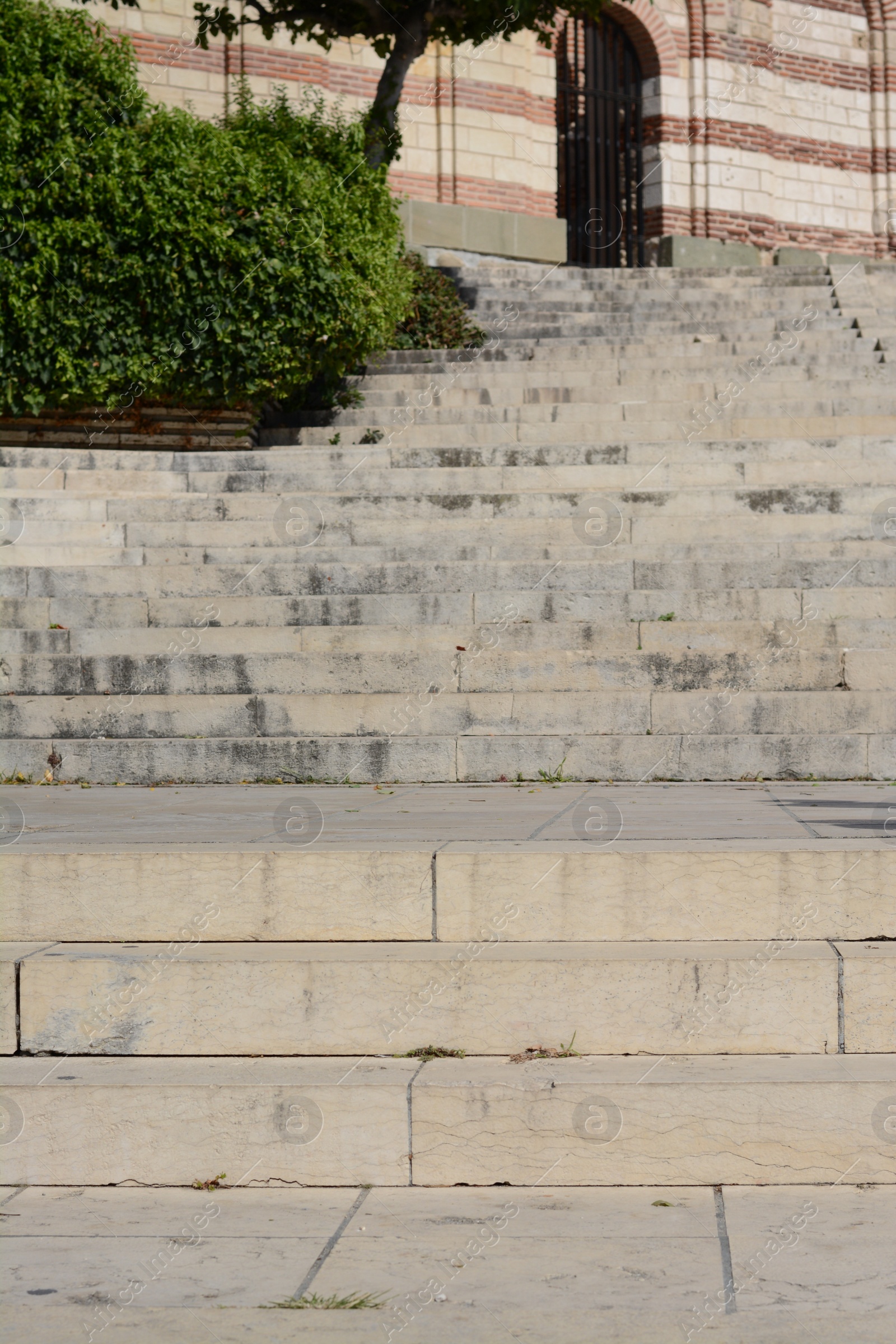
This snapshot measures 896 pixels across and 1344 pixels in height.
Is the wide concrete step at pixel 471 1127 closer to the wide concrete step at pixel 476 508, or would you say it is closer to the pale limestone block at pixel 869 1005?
the pale limestone block at pixel 869 1005

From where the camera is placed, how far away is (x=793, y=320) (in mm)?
13609

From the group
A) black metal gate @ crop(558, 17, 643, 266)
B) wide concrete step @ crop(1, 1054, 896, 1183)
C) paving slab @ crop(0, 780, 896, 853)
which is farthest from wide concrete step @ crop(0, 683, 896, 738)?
black metal gate @ crop(558, 17, 643, 266)

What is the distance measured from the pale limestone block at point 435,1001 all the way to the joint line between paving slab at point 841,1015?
16 millimetres

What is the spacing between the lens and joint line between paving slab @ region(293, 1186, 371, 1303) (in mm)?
3051

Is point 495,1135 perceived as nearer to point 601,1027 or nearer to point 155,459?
point 601,1027

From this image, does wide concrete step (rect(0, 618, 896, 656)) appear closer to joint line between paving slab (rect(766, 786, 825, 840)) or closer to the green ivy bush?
joint line between paving slab (rect(766, 786, 825, 840))

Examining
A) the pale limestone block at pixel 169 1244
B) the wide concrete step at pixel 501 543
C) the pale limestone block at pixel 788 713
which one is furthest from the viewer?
the wide concrete step at pixel 501 543

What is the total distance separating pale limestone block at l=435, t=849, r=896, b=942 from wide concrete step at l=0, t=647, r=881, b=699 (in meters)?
2.68

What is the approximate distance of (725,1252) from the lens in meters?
3.21

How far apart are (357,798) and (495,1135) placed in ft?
8.08

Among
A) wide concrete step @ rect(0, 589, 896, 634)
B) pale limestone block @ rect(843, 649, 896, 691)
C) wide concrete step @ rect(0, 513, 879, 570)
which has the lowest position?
pale limestone block @ rect(843, 649, 896, 691)

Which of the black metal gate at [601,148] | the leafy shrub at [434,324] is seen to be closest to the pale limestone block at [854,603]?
the leafy shrub at [434,324]

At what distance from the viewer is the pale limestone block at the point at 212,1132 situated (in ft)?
12.1

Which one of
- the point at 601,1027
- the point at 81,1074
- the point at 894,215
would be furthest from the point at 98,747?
the point at 894,215
